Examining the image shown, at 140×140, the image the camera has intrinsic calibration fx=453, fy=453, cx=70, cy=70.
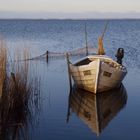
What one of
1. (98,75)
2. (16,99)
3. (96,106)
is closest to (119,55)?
(98,75)

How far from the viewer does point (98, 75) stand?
55.1 ft

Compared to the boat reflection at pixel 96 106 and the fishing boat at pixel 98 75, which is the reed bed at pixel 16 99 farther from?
the fishing boat at pixel 98 75

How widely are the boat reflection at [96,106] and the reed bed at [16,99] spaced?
1.31 m

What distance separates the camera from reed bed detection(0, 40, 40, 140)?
35.1 feet

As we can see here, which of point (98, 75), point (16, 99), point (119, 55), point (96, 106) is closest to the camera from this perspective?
point (16, 99)

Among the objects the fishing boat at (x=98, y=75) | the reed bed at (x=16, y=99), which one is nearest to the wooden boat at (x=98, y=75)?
the fishing boat at (x=98, y=75)

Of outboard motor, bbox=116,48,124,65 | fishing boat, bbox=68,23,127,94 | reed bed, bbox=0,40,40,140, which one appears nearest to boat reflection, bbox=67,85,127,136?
fishing boat, bbox=68,23,127,94

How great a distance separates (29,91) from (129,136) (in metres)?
3.23

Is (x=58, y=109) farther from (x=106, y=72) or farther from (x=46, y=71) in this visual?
(x=46, y=71)

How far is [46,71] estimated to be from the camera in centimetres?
2272

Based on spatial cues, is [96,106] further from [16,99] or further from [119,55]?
[119,55]

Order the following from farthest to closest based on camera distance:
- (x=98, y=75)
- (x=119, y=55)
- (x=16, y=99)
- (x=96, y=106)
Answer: (x=119, y=55), (x=98, y=75), (x=96, y=106), (x=16, y=99)

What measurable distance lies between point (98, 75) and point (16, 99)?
5.15 metres

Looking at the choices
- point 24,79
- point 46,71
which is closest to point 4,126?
point 24,79
